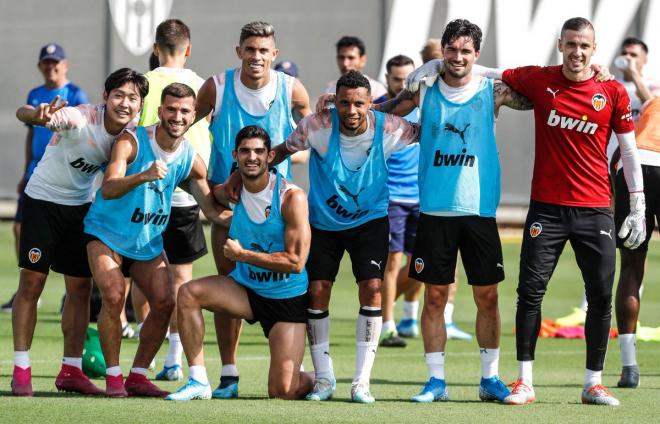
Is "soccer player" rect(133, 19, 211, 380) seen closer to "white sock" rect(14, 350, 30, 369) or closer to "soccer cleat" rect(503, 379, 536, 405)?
"white sock" rect(14, 350, 30, 369)

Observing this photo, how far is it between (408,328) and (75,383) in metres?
4.69

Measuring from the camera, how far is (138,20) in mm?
24219

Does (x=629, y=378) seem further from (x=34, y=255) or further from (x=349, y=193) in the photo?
(x=34, y=255)

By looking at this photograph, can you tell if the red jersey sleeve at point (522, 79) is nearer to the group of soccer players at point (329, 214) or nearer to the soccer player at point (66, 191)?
the group of soccer players at point (329, 214)

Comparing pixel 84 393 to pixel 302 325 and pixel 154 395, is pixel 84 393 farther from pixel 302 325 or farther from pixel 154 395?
pixel 302 325

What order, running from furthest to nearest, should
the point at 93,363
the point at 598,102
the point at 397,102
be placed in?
the point at 93,363
the point at 397,102
the point at 598,102

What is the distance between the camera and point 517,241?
21953 mm

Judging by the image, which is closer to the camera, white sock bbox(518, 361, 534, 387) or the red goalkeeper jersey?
the red goalkeeper jersey

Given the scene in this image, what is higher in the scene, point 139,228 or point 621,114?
point 621,114

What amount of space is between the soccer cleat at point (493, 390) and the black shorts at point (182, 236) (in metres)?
2.56

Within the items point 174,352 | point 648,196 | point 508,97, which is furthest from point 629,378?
Result: point 174,352

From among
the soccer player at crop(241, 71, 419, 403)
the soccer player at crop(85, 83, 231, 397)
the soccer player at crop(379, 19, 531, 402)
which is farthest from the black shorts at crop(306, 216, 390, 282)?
the soccer player at crop(85, 83, 231, 397)

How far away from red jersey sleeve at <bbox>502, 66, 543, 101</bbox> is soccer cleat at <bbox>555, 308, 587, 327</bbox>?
500 cm

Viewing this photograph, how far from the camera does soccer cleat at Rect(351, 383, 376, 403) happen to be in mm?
8891
